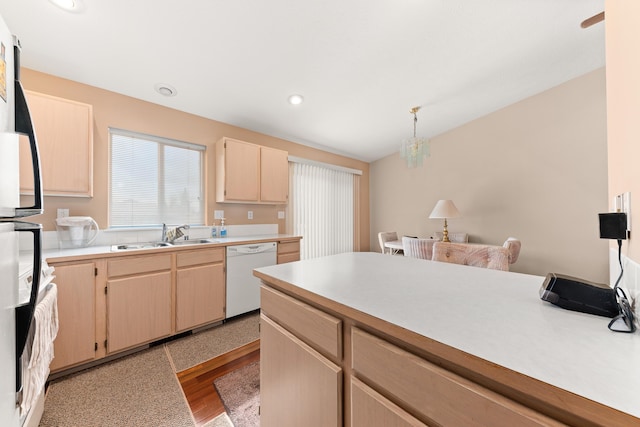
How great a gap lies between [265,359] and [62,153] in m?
2.28

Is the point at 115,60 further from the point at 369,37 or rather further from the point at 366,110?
the point at 366,110

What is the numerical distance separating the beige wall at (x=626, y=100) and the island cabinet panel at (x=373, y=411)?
0.66m

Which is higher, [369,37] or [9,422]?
[369,37]

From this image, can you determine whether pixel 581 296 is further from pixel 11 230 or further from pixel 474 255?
pixel 11 230

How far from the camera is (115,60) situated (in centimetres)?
202

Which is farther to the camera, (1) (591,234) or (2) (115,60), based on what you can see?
(1) (591,234)

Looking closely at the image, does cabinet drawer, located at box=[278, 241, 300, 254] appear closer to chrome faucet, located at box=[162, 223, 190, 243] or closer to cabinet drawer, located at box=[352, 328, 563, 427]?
chrome faucet, located at box=[162, 223, 190, 243]

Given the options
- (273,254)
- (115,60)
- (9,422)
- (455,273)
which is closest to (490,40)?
(455,273)

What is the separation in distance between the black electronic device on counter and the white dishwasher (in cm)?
238

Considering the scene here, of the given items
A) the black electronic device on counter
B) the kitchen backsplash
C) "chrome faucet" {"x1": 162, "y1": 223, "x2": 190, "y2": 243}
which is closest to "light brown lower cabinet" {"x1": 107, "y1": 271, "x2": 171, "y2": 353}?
"chrome faucet" {"x1": 162, "y1": 223, "x2": 190, "y2": 243}

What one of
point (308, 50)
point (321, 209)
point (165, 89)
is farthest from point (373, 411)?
point (321, 209)

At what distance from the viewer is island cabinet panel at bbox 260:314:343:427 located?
800 millimetres

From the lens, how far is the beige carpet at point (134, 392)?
4.50 ft

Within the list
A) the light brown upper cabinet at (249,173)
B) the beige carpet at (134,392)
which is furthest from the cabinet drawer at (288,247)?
the beige carpet at (134,392)
